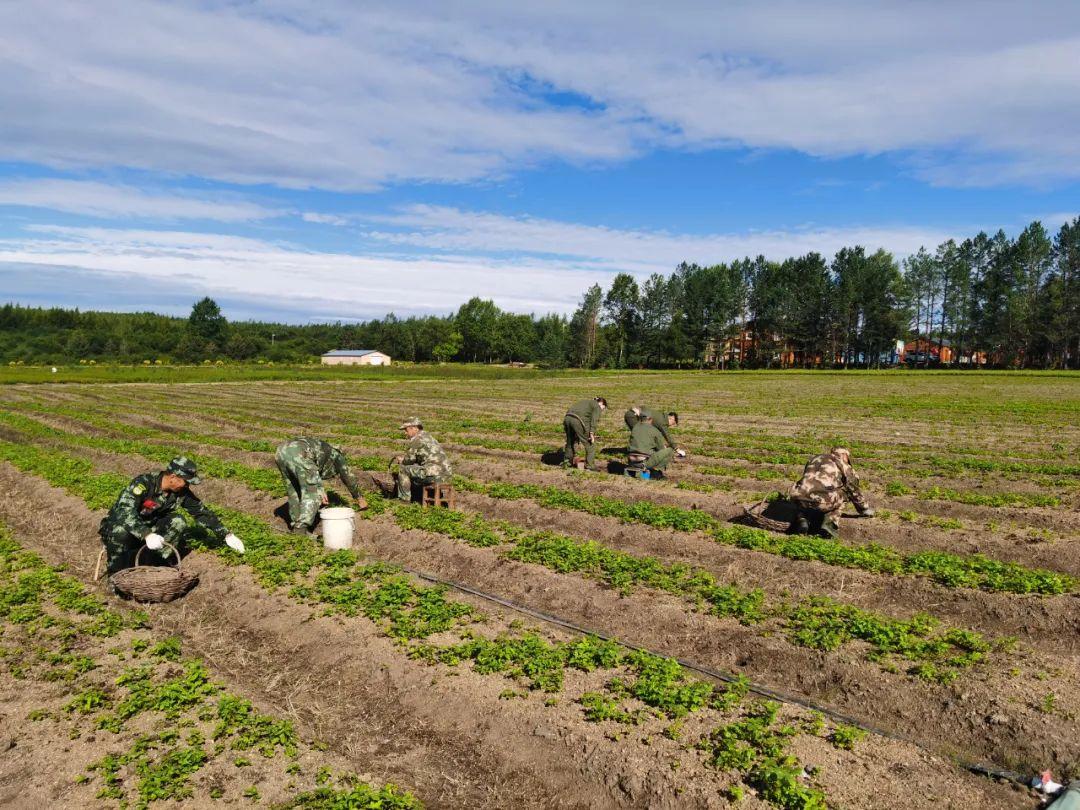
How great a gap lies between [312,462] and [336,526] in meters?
1.41

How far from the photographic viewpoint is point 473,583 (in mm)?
10016

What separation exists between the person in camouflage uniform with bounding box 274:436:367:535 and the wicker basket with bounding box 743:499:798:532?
6824mm

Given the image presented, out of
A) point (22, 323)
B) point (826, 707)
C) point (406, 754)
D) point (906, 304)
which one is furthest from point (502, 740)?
point (22, 323)

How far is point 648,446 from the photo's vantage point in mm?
16234

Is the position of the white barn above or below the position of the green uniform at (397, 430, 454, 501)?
above

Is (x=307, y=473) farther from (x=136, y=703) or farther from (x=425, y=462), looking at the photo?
(x=136, y=703)

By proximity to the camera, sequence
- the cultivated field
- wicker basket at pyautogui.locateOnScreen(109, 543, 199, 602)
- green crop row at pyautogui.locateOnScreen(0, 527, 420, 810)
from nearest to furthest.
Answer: green crop row at pyautogui.locateOnScreen(0, 527, 420, 810) < the cultivated field < wicker basket at pyautogui.locateOnScreen(109, 543, 199, 602)

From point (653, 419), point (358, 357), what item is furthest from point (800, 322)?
point (653, 419)

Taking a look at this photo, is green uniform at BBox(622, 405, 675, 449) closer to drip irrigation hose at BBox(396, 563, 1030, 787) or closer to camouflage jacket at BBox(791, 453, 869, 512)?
camouflage jacket at BBox(791, 453, 869, 512)

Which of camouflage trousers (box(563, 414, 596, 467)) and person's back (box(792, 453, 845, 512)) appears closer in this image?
person's back (box(792, 453, 845, 512))

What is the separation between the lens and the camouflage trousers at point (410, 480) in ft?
45.0

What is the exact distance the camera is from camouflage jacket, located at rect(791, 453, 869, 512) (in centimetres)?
1135

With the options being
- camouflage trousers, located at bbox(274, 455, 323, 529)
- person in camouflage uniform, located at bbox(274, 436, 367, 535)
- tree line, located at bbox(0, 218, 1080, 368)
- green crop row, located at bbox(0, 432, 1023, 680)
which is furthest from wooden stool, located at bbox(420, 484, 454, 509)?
tree line, located at bbox(0, 218, 1080, 368)

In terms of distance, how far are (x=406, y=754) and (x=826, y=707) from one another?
3.94 m
